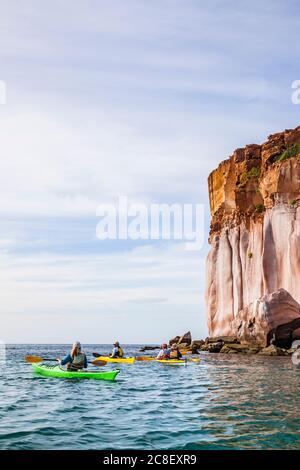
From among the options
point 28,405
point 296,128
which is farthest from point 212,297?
point 28,405

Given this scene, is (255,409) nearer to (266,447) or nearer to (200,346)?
(266,447)

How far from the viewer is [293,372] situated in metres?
26.7

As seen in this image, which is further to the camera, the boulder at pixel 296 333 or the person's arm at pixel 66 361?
the boulder at pixel 296 333

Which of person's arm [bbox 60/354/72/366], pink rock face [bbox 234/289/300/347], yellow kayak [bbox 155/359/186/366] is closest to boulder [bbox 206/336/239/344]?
pink rock face [bbox 234/289/300/347]

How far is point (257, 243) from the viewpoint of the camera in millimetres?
54094

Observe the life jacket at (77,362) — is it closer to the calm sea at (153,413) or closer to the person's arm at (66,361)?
the person's arm at (66,361)

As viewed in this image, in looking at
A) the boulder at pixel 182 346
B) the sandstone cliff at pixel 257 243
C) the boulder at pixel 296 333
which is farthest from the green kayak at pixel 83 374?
the boulder at pixel 182 346

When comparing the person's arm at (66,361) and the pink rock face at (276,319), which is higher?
the pink rock face at (276,319)

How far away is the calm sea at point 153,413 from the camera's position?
10.9 m

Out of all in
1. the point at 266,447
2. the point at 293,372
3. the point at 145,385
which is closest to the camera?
the point at 266,447

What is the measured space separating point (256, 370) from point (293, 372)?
1898 millimetres

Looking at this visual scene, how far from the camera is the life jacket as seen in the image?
76.4ft

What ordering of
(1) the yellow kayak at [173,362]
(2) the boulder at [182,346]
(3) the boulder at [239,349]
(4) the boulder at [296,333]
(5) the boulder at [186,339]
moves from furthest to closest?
1. (5) the boulder at [186,339]
2. (2) the boulder at [182,346]
3. (3) the boulder at [239,349]
4. (4) the boulder at [296,333]
5. (1) the yellow kayak at [173,362]

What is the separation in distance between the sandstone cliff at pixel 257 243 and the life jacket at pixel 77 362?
68.5 ft
